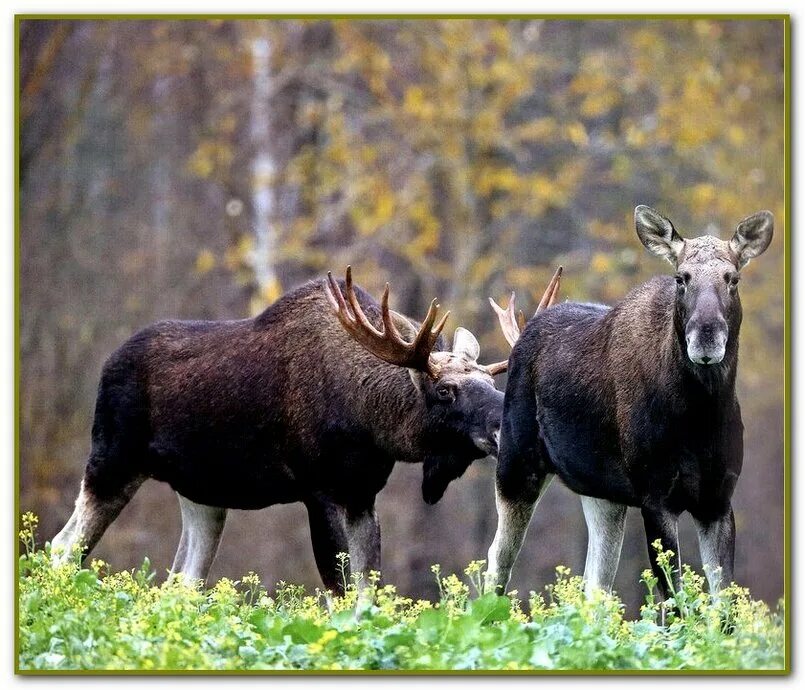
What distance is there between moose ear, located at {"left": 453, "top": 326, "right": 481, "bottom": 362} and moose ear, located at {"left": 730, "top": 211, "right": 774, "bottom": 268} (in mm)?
1888

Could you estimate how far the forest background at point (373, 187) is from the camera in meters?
9.27

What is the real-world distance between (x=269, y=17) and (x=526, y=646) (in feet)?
10.3

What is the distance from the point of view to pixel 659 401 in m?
7.38

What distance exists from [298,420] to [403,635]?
1.94 metres

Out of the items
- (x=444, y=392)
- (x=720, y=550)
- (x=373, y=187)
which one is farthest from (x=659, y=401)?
(x=373, y=187)

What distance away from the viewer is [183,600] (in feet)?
23.1

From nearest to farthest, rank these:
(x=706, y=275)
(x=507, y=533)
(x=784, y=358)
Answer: (x=706, y=275), (x=784, y=358), (x=507, y=533)

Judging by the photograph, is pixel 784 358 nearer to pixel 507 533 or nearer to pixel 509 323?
pixel 507 533

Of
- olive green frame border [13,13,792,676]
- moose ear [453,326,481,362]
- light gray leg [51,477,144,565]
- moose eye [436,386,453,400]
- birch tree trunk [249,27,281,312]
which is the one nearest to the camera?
olive green frame border [13,13,792,676]

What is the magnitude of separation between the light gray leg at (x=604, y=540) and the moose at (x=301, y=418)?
0.59 m

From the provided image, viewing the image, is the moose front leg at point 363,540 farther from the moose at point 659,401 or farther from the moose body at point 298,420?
the moose at point 659,401

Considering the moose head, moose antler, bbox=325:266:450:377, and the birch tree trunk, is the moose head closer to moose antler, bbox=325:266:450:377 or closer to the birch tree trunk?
moose antler, bbox=325:266:450:377

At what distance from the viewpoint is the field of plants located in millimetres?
6797

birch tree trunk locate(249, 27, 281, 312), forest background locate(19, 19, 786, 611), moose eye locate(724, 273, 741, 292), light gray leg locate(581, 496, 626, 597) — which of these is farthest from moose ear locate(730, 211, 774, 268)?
birch tree trunk locate(249, 27, 281, 312)
